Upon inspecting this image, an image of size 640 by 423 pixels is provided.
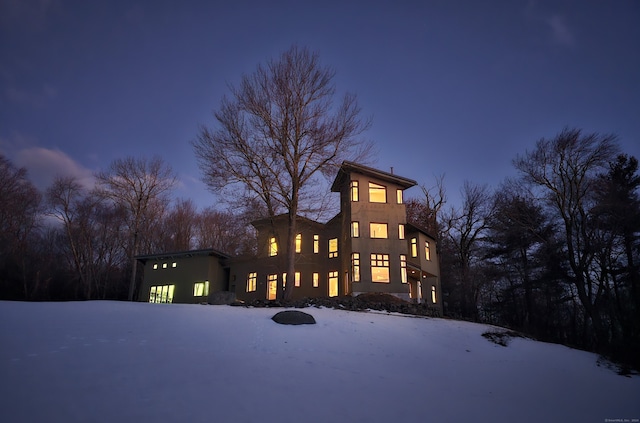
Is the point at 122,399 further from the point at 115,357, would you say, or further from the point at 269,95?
the point at 269,95

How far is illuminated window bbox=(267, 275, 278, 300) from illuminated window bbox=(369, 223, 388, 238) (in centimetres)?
839

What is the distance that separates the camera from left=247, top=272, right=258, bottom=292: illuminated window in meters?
→ 29.2

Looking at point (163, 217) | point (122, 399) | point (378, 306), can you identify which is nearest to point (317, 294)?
point (378, 306)

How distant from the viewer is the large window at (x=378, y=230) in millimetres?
24870

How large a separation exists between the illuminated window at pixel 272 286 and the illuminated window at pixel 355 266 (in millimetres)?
6997

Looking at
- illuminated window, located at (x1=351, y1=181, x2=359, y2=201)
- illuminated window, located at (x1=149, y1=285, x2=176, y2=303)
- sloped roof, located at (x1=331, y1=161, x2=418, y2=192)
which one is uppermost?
sloped roof, located at (x1=331, y1=161, x2=418, y2=192)

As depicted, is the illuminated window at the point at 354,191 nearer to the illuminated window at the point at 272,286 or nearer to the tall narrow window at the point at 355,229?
the tall narrow window at the point at 355,229

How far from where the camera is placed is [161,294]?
31.4 meters

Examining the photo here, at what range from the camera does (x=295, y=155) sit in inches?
824

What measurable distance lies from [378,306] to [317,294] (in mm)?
9116

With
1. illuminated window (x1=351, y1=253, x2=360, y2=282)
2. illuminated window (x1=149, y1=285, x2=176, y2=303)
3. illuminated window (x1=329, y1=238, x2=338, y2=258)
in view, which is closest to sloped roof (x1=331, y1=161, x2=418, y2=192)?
illuminated window (x1=329, y1=238, x2=338, y2=258)

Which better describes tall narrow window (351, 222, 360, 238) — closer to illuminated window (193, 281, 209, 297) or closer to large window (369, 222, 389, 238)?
large window (369, 222, 389, 238)

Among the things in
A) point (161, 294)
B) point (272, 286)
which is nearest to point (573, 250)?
point (272, 286)

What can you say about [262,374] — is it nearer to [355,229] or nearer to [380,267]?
[380,267]
